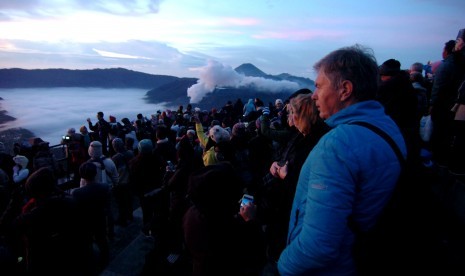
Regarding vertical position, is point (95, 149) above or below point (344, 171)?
below

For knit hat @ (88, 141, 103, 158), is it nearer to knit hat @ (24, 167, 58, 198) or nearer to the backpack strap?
knit hat @ (24, 167, 58, 198)

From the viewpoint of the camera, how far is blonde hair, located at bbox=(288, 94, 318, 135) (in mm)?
2176

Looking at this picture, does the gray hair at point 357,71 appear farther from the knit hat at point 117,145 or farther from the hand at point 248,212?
the knit hat at point 117,145

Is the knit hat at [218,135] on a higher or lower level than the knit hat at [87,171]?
higher

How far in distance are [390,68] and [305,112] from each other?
5.86ft

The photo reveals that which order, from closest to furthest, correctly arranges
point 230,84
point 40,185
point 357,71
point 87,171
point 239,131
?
point 357,71 → point 40,185 → point 87,171 → point 239,131 → point 230,84

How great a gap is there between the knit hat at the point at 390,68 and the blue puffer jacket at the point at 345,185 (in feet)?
7.77

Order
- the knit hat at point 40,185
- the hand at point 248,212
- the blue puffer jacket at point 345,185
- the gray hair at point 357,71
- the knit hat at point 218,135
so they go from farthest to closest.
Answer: the knit hat at point 218,135
the knit hat at point 40,185
the hand at point 248,212
the gray hair at point 357,71
the blue puffer jacket at point 345,185

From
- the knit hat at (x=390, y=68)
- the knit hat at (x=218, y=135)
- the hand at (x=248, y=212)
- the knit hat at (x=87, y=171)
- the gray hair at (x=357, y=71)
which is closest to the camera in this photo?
the gray hair at (x=357, y=71)

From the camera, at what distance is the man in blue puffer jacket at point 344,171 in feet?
3.80

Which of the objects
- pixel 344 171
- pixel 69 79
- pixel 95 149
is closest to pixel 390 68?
pixel 344 171

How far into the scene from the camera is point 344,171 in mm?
1159

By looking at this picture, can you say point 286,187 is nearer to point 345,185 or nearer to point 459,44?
point 345,185

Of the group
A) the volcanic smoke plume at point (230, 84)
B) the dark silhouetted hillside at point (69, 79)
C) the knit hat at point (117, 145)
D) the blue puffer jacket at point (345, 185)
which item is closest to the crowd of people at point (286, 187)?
the blue puffer jacket at point (345, 185)
